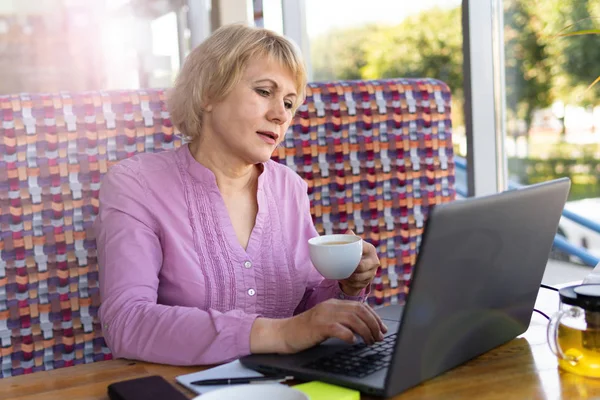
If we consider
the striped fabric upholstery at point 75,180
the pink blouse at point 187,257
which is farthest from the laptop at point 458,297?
the striped fabric upholstery at point 75,180

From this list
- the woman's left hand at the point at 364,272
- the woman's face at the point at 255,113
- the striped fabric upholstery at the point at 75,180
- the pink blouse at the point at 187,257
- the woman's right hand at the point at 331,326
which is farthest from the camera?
the striped fabric upholstery at the point at 75,180

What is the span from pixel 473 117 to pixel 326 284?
1.02 meters

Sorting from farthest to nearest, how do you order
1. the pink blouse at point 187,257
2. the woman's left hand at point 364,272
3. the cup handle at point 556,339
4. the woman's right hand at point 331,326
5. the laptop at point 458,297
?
the woman's left hand at point 364,272 → the pink blouse at point 187,257 → the woman's right hand at point 331,326 → the cup handle at point 556,339 → the laptop at point 458,297

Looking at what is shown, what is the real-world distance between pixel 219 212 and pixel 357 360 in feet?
1.96

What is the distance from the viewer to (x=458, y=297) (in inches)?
35.8

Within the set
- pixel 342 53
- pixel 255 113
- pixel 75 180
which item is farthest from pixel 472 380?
pixel 342 53

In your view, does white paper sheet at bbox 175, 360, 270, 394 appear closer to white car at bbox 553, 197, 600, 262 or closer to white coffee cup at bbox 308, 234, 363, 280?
white coffee cup at bbox 308, 234, 363, 280

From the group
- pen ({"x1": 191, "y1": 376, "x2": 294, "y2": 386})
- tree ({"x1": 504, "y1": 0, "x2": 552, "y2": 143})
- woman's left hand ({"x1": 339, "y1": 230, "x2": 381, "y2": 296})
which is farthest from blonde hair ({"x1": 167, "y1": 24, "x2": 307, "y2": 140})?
tree ({"x1": 504, "y1": 0, "x2": 552, "y2": 143})

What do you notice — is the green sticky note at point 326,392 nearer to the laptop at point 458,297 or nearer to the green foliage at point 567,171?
the laptop at point 458,297

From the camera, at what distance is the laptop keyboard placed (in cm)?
95

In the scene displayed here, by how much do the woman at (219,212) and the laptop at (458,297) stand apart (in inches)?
12.2

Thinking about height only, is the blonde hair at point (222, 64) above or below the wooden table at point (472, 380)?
above

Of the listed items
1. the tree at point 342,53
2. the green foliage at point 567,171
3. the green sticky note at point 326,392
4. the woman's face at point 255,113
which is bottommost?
the green sticky note at point 326,392

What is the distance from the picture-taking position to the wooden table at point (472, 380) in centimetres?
91
